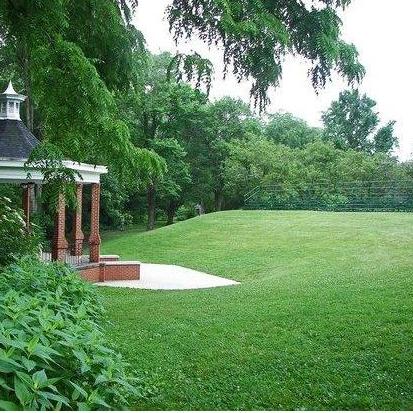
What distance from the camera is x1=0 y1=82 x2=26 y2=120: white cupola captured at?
44.2ft

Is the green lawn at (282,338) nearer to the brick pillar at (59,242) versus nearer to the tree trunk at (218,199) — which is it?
the brick pillar at (59,242)

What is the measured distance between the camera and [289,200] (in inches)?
1167

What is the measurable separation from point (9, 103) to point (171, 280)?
19.8 ft

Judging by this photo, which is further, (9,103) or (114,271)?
(114,271)

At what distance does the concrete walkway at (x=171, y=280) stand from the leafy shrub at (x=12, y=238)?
442cm

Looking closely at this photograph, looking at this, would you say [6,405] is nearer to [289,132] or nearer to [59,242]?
[59,242]

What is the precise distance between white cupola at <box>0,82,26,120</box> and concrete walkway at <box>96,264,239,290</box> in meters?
4.81

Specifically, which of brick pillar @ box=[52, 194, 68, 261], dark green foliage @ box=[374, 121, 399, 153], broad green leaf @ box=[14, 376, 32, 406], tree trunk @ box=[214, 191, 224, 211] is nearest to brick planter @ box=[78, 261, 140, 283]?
brick pillar @ box=[52, 194, 68, 261]

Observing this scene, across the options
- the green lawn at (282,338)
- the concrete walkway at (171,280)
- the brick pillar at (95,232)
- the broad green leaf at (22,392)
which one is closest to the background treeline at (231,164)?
the concrete walkway at (171,280)

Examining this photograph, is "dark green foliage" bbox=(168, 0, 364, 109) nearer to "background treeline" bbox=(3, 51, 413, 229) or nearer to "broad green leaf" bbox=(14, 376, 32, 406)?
"broad green leaf" bbox=(14, 376, 32, 406)

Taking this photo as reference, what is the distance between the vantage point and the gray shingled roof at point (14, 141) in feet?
40.4

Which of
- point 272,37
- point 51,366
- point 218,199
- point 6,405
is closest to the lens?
point 6,405

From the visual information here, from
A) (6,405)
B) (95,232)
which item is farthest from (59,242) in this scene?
(6,405)

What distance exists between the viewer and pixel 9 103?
44.7 feet
